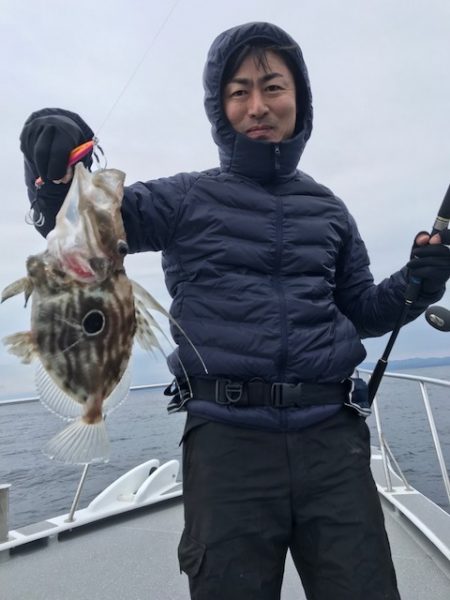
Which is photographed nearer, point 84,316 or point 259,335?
point 84,316

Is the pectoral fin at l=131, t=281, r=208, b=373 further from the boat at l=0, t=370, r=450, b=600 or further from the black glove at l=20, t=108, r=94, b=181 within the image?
the boat at l=0, t=370, r=450, b=600

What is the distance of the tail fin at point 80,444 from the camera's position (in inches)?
65.8

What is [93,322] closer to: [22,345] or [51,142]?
[22,345]

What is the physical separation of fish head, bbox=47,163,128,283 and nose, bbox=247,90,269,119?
78cm

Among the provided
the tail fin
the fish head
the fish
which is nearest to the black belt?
the fish

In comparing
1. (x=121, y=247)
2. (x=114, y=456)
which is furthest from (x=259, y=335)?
(x=114, y=456)

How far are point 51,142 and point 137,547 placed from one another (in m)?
3.15

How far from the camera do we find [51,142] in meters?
1.71

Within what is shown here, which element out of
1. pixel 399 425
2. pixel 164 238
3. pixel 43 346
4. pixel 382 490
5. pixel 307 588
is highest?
pixel 164 238

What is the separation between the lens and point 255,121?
2254 mm

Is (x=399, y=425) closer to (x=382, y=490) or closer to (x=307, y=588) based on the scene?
(x=382, y=490)

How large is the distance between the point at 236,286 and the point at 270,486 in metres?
0.74

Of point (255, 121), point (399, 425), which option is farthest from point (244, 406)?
point (399, 425)

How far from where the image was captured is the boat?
3.21 metres
